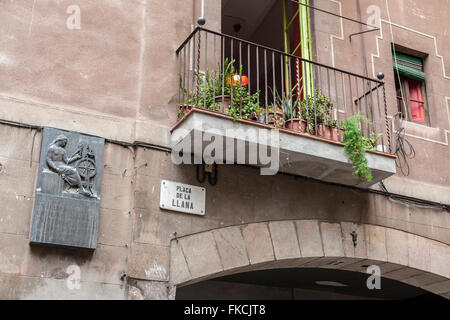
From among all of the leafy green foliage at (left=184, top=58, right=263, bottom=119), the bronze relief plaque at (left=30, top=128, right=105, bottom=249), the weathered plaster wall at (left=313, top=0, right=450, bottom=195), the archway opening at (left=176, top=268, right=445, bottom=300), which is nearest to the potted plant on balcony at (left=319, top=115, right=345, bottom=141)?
the leafy green foliage at (left=184, top=58, right=263, bottom=119)

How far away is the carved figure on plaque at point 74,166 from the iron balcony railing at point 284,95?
1116 millimetres

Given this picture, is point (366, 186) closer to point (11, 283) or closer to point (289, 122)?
point (289, 122)

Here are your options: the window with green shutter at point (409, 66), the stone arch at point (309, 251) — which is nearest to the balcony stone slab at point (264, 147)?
the stone arch at point (309, 251)

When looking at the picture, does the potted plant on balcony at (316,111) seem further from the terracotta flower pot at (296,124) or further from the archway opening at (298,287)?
the archway opening at (298,287)

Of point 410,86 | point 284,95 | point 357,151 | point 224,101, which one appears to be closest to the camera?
point 224,101

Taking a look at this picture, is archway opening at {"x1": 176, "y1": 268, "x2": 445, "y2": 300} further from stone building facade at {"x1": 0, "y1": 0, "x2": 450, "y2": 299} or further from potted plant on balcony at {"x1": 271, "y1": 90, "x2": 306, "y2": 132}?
potted plant on balcony at {"x1": 271, "y1": 90, "x2": 306, "y2": 132}

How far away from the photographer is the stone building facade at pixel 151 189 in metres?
6.04

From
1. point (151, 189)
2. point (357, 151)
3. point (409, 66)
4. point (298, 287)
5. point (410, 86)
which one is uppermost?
point (409, 66)

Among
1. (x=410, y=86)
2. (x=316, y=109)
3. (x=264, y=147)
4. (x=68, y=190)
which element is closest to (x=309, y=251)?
(x=264, y=147)

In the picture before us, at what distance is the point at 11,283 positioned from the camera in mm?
5676

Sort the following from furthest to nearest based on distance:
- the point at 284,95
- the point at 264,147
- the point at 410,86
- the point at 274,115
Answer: the point at 410,86 → the point at 284,95 → the point at 274,115 → the point at 264,147

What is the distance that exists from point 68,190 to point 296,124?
2.49m

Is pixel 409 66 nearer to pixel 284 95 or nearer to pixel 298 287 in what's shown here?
pixel 284 95

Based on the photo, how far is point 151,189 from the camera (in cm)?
652
